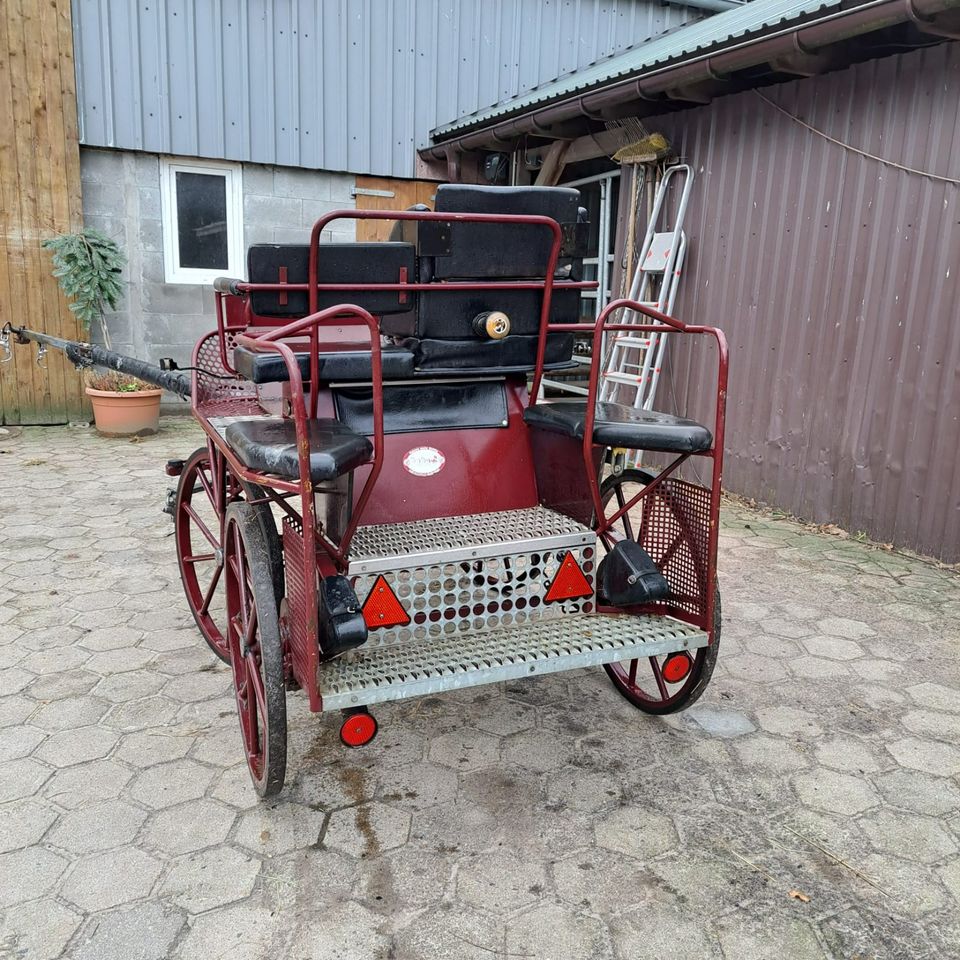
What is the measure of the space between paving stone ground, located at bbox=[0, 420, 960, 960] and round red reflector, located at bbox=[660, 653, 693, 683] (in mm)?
333

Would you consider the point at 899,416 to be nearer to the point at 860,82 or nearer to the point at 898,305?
the point at 898,305

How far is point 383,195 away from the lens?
29.8 feet

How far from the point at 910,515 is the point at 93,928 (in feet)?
15.2

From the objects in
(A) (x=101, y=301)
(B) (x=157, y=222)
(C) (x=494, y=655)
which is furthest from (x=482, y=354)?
(B) (x=157, y=222)

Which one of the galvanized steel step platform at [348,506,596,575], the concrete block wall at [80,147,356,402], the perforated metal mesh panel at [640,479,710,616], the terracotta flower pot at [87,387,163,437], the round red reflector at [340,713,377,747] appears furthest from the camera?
the concrete block wall at [80,147,356,402]

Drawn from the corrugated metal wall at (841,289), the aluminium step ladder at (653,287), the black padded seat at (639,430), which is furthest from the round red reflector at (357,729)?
the aluminium step ladder at (653,287)

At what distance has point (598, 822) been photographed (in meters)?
2.43

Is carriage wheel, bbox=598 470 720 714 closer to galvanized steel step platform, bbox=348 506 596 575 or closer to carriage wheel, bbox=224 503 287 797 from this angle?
galvanized steel step platform, bbox=348 506 596 575

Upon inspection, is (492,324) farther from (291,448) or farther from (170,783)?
(170,783)

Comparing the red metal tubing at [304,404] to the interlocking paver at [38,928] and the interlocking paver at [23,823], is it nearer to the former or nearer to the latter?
the interlocking paver at [38,928]

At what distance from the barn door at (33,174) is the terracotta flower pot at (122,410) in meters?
0.70

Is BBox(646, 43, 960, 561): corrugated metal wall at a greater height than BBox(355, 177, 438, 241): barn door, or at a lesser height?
lesser

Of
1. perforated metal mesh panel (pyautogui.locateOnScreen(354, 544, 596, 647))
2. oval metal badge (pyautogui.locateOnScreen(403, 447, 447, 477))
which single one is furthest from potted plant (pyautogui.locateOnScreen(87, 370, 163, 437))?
perforated metal mesh panel (pyautogui.locateOnScreen(354, 544, 596, 647))

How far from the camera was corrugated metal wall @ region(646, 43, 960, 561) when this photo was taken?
472 cm
